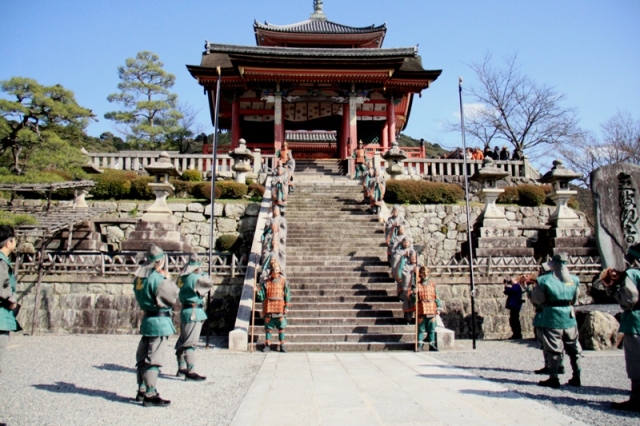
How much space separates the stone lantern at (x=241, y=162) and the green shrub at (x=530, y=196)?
36.8 feet

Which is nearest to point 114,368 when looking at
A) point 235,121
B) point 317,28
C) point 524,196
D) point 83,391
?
point 83,391

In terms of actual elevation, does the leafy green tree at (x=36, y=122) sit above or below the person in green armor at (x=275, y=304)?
above

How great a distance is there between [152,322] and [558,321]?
5215 mm

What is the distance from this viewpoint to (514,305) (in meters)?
10.7

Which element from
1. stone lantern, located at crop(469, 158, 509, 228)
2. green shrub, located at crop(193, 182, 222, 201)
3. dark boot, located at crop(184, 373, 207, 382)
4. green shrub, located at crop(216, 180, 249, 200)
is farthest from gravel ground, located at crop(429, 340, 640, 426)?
green shrub, located at crop(193, 182, 222, 201)

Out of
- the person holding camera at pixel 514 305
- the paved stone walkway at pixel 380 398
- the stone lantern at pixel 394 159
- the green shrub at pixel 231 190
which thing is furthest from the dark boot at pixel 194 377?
the stone lantern at pixel 394 159

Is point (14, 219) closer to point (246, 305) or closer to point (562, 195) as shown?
point (246, 305)

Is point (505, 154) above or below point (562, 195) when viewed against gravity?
above

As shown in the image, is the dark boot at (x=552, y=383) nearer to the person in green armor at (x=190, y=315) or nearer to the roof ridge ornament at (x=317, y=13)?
the person in green armor at (x=190, y=315)

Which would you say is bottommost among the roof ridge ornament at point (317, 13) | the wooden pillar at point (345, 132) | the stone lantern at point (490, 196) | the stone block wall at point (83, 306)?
the stone block wall at point (83, 306)

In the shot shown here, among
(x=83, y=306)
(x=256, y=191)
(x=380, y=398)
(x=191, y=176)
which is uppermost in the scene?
(x=191, y=176)

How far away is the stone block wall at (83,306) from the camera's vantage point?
445 inches

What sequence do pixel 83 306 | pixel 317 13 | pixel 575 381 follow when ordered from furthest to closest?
pixel 317 13 → pixel 83 306 → pixel 575 381

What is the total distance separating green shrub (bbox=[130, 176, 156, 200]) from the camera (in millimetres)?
16766
